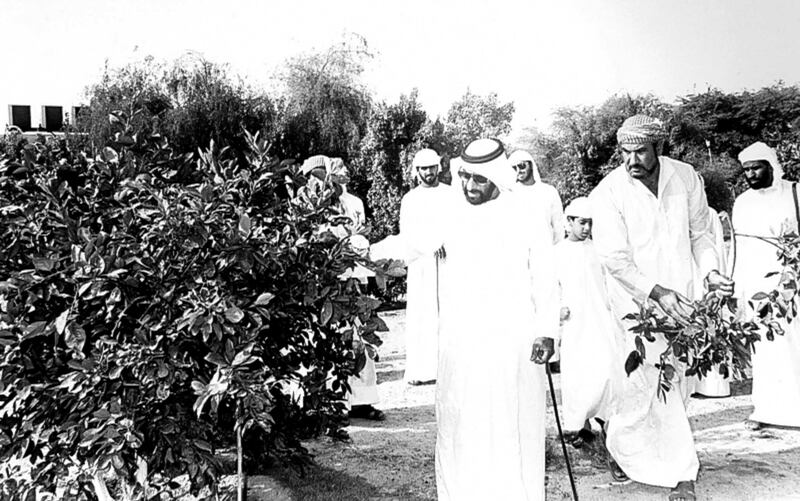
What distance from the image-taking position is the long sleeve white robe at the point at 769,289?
6.80 meters

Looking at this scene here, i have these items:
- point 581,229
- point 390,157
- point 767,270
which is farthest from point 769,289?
point 390,157

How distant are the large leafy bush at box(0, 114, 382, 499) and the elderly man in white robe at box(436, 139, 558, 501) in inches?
31.8

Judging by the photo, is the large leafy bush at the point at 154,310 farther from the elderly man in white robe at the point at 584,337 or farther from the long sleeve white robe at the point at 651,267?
the elderly man in white robe at the point at 584,337

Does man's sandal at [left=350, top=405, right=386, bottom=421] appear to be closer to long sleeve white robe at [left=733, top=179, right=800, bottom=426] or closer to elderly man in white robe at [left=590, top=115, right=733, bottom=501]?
elderly man in white robe at [left=590, top=115, right=733, bottom=501]

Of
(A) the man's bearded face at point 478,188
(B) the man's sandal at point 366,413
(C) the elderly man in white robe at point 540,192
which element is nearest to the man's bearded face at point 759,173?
(C) the elderly man in white robe at point 540,192

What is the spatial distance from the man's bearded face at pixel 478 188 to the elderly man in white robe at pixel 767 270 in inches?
114

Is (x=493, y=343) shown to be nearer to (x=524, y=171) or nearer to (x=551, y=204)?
(x=551, y=204)

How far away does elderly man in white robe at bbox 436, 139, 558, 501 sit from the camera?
14.9ft

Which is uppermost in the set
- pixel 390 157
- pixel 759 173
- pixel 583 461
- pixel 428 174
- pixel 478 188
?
pixel 390 157

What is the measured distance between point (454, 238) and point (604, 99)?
38.8 meters

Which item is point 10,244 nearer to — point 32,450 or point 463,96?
point 32,450

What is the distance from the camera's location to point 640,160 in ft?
17.1

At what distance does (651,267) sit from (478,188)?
4.20ft

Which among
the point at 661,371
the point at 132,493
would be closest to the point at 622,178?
the point at 661,371
